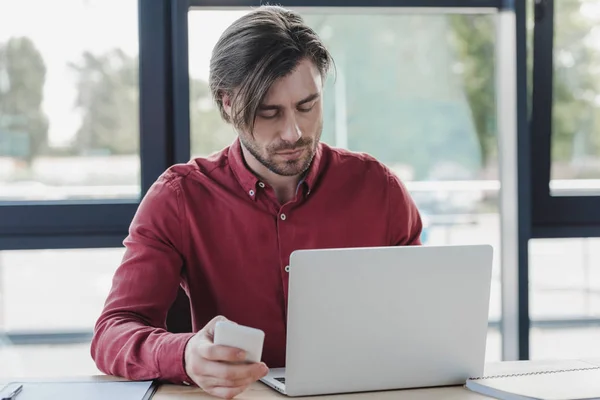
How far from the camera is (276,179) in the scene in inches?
71.9

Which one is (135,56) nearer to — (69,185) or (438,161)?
(69,185)

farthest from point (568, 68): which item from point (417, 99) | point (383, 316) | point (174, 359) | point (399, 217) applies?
point (174, 359)

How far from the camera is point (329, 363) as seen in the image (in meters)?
1.23

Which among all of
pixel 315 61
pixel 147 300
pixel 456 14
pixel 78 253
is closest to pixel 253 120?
pixel 315 61

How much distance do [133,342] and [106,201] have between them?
1.00 m

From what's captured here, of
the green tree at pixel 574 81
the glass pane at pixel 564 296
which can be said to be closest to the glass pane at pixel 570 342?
the glass pane at pixel 564 296

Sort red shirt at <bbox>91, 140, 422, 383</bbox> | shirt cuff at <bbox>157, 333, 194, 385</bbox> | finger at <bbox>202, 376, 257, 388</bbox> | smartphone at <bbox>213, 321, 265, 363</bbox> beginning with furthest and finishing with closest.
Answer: red shirt at <bbox>91, 140, 422, 383</bbox>, shirt cuff at <bbox>157, 333, 194, 385</bbox>, finger at <bbox>202, 376, 257, 388</bbox>, smartphone at <bbox>213, 321, 265, 363</bbox>

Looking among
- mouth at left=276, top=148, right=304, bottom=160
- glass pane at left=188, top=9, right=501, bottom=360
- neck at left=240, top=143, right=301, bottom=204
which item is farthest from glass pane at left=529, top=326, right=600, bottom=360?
mouth at left=276, top=148, right=304, bottom=160

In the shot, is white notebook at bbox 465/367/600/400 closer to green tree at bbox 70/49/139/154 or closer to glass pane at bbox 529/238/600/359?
glass pane at bbox 529/238/600/359

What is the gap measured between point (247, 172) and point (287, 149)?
13cm

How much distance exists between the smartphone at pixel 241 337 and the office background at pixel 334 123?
128cm

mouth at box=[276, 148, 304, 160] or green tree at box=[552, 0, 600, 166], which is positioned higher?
green tree at box=[552, 0, 600, 166]

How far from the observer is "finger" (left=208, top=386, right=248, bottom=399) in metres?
1.22

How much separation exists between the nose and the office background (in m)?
0.69
